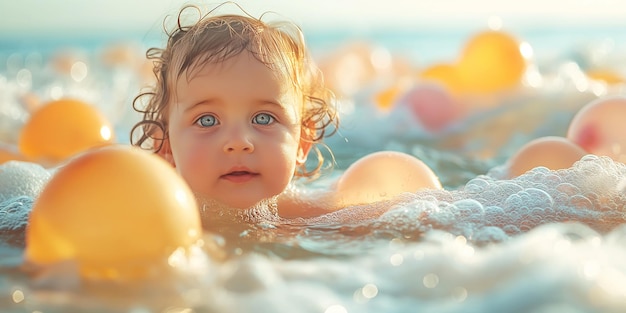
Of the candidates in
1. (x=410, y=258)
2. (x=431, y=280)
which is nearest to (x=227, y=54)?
(x=410, y=258)

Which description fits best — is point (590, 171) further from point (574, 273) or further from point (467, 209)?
point (574, 273)

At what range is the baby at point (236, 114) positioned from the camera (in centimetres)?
267

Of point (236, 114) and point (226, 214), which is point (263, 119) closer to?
point (236, 114)

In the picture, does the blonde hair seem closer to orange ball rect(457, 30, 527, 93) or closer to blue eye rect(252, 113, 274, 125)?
blue eye rect(252, 113, 274, 125)

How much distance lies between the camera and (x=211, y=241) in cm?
210

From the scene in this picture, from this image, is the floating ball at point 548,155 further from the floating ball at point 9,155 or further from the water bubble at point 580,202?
the floating ball at point 9,155

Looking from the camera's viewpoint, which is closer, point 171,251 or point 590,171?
point 171,251

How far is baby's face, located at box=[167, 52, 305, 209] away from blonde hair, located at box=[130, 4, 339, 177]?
0.06 metres

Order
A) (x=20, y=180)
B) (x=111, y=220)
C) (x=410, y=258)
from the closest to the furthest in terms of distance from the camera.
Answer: (x=111, y=220) → (x=410, y=258) → (x=20, y=180)

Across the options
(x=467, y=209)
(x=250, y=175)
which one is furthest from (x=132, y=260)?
(x=467, y=209)

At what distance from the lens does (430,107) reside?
223 inches

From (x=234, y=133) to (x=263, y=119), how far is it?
0.17 meters

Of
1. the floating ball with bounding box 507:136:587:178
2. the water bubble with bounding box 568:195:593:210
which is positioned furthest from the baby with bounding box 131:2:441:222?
the water bubble with bounding box 568:195:593:210

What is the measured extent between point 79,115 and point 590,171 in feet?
8.69
